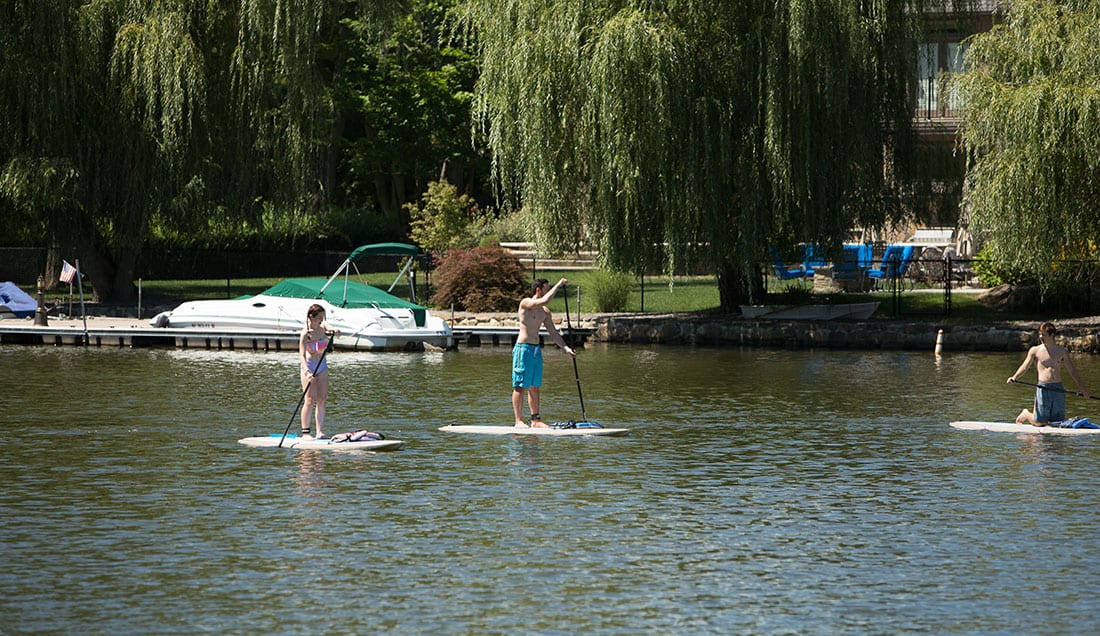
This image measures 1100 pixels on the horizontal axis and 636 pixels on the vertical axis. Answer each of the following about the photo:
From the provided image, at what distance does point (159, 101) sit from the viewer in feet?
132

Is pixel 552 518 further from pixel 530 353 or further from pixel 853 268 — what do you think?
pixel 853 268

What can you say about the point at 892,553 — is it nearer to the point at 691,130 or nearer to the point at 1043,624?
the point at 1043,624

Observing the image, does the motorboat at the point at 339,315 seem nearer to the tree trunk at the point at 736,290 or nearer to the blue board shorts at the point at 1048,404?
the tree trunk at the point at 736,290

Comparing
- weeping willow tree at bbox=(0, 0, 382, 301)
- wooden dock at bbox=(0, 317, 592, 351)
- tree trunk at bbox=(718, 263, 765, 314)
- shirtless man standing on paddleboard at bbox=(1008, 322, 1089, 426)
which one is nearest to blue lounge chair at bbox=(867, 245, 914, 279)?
tree trunk at bbox=(718, 263, 765, 314)

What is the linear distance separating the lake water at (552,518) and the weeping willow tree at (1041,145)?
8235 mm

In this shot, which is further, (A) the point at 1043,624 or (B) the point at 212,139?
(B) the point at 212,139

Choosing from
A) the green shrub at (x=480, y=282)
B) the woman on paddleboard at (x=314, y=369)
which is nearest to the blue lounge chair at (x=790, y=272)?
the green shrub at (x=480, y=282)

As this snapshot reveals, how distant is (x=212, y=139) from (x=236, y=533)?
28752 millimetres

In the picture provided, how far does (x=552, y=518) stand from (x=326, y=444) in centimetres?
506

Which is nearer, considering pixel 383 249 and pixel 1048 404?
pixel 1048 404

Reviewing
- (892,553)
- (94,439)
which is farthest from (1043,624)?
(94,439)

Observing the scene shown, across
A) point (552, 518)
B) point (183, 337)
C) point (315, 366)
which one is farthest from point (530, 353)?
point (183, 337)

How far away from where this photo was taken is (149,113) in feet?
131

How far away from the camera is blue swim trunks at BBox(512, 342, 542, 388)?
20812mm
